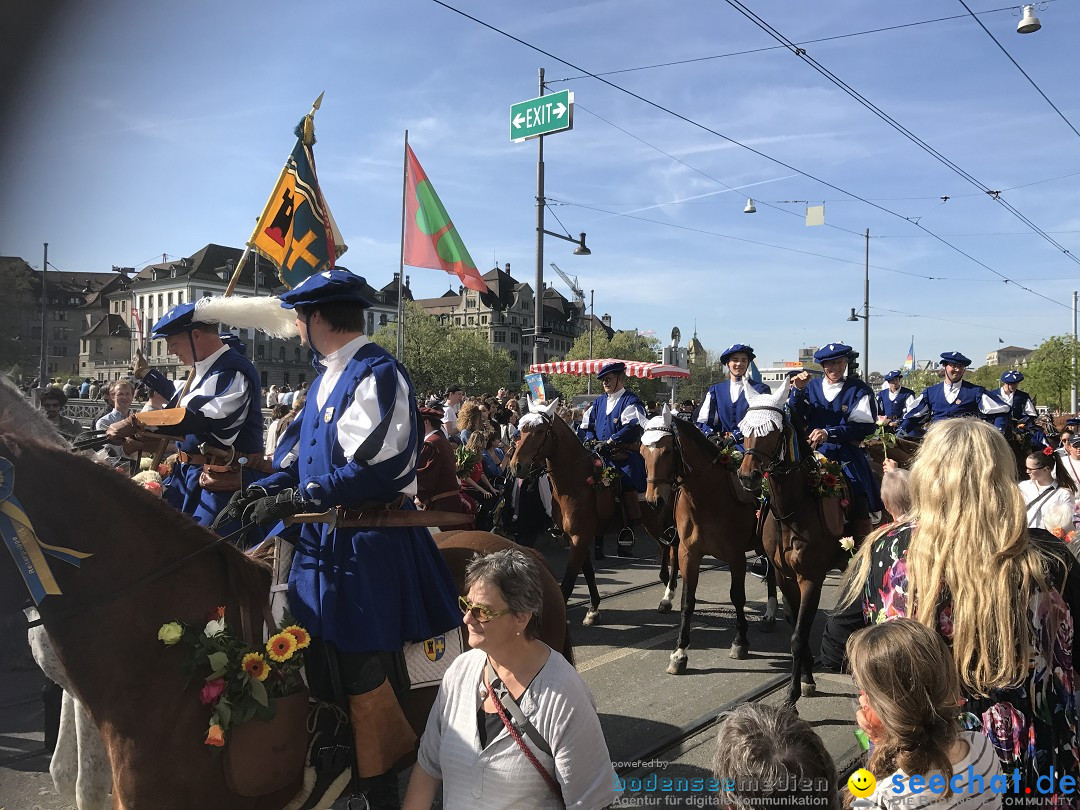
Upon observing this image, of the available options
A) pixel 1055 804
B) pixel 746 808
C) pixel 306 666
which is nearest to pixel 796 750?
pixel 746 808

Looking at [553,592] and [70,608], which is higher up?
[70,608]

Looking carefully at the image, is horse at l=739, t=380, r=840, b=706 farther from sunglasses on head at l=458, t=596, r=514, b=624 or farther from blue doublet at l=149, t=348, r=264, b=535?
sunglasses on head at l=458, t=596, r=514, b=624

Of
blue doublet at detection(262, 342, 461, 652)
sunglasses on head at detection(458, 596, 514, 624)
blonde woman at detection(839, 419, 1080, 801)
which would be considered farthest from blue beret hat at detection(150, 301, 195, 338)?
blonde woman at detection(839, 419, 1080, 801)

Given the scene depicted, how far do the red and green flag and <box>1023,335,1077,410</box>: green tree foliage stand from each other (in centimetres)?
4209

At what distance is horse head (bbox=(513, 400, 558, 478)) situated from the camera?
8148mm

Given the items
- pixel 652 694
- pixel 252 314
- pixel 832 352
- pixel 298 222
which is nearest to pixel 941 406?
pixel 832 352

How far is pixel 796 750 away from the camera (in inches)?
68.9

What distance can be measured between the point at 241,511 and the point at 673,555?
605cm

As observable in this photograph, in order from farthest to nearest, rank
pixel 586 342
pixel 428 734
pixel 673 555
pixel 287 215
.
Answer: pixel 586 342, pixel 673 555, pixel 287 215, pixel 428 734

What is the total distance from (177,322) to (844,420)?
243 inches

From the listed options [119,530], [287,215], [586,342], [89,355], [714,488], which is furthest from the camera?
[586,342]

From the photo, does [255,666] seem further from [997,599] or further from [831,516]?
[831,516]

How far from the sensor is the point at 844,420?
7609 mm

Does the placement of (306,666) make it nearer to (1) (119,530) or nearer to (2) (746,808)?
(1) (119,530)
